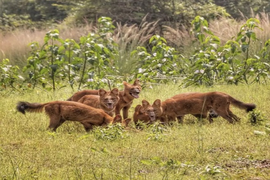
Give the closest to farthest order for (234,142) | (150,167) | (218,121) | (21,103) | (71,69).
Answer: (150,167)
(234,142)
(21,103)
(218,121)
(71,69)

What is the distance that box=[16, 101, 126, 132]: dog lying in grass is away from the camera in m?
6.82

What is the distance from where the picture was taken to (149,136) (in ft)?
21.5

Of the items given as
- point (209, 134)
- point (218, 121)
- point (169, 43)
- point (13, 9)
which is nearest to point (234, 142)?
point (209, 134)

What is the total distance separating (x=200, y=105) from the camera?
24.5 ft

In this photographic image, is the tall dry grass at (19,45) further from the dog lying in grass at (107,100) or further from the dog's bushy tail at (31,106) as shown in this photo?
the dog's bushy tail at (31,106)

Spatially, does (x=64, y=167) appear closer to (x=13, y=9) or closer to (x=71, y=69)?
(x=71, y=69)

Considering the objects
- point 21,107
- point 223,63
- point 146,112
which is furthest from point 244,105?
point 223,63

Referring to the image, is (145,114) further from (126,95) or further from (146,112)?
(126,95)

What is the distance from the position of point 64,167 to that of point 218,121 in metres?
3.03

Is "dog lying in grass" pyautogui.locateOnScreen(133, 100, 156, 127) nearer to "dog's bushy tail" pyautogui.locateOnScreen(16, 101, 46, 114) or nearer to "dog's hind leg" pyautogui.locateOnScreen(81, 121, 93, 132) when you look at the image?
"dog's hind leg" pyautogui.locateOnScreen(81, 121, 93, 132)

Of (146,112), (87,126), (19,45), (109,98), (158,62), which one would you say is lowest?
(19,45)

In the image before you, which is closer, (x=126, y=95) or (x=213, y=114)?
(x=213, y=114)

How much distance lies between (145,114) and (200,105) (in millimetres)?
746

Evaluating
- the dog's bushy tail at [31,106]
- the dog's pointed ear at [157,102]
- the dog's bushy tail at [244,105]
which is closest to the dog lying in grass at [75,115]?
the dog's bushy tail at [31,106]
